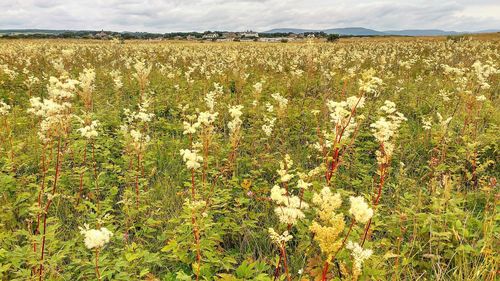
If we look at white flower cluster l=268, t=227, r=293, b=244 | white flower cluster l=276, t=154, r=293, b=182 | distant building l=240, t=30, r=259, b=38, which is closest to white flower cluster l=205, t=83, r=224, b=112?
white flower cluster l=276, t=154, r=293, b=182

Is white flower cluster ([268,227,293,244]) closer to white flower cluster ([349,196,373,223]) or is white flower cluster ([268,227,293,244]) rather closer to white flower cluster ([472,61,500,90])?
white flower cluster ([349,196,373,223])

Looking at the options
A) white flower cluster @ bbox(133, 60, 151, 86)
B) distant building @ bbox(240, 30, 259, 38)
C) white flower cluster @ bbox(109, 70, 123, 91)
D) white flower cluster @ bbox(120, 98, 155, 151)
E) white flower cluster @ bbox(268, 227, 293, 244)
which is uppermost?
distant building @ bbox(240, 30, 259, 38)

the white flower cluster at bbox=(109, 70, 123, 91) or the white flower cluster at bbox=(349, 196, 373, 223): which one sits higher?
the white flower cluster at bbox=(109, 70, 123, 91)

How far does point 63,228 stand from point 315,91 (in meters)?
8.90

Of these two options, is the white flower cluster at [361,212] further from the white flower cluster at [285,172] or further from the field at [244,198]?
the white flower cluster at [285,172]

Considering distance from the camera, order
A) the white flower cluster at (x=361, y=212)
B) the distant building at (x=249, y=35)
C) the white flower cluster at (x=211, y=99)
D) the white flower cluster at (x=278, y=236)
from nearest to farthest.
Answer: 1. the white flower cluster at (x=361, y=212)
2. the white flower cluster at (x=278, y=236)
3. the white flower cluster at (x=211, y=99)
4. the distant building at (x=249, y=35)

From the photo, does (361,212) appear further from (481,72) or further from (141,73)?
(141,73)

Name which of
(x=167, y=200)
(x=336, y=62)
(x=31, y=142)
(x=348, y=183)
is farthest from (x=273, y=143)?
(x=336, y=62)

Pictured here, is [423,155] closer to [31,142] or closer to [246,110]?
[246,110]

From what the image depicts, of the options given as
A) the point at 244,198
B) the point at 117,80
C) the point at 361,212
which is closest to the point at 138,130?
the point at 244,198

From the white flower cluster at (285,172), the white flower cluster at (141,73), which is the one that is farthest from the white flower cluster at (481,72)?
the white flower cluster at (141,73)

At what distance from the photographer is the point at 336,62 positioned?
13070 mm

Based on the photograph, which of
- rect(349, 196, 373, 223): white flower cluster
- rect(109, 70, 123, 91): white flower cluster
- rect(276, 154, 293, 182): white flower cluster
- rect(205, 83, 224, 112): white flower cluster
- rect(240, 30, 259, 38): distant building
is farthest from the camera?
rect(240, 30, 259, 38): distant building

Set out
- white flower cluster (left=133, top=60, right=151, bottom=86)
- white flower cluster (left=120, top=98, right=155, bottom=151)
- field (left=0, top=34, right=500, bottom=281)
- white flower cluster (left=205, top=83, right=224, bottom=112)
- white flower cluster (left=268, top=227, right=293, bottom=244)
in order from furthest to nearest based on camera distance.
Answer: white flower cluster (left=133, top=60, right=151, bottom=86) < white flower cluster (left=205, top=83, right=224, bottom=112) < white flower cluster (left=120, top=98, right=155, bottom=151) < field (left=0, top=34, right=500, bottom=281) < white flower cluster (left=268, top=227, right=293, bottom=244)
